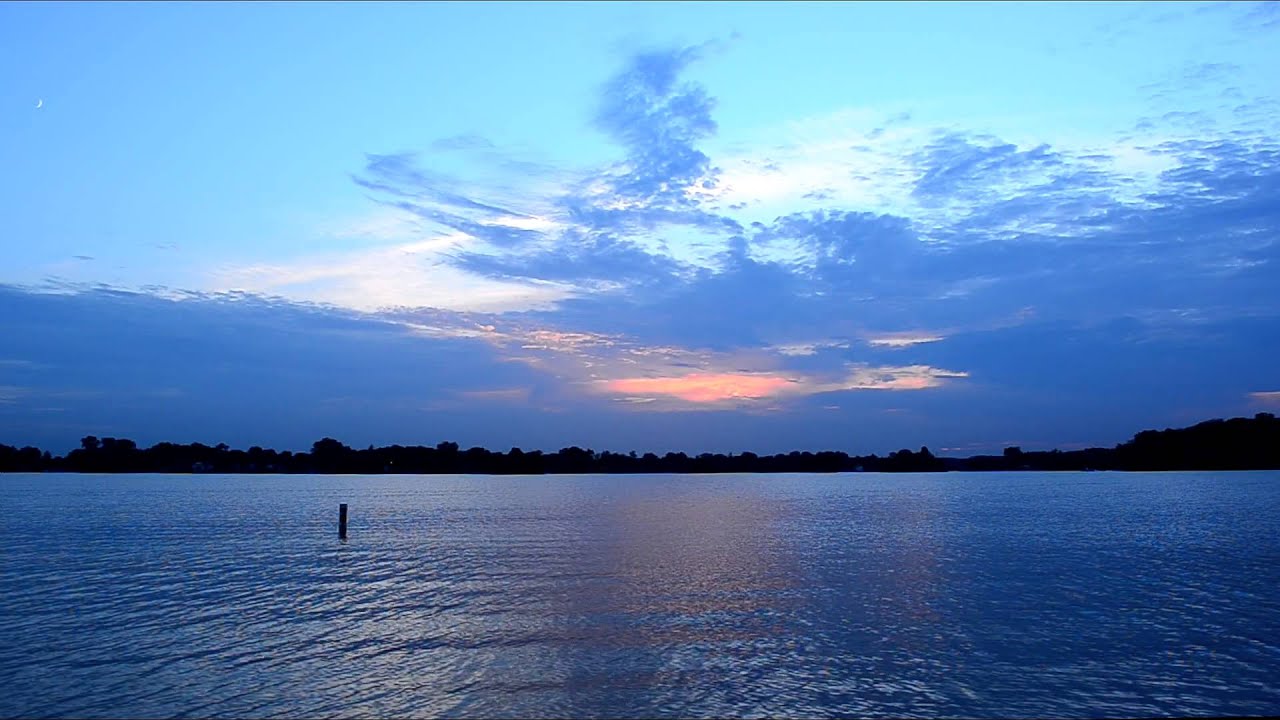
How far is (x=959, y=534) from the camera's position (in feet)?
184

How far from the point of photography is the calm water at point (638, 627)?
655 inches

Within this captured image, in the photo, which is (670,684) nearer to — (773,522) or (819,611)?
(819,611)

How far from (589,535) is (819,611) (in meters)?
29.0

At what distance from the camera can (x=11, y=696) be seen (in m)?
16.4

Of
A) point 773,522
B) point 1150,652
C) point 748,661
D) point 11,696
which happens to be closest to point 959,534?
point 773,522

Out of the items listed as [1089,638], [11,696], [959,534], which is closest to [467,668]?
[11,696]

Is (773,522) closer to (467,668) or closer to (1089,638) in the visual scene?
(1089,638)

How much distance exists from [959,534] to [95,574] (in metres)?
46.2

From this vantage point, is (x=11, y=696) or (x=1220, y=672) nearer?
(x=11, y=696)

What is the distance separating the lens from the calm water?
16625 mm

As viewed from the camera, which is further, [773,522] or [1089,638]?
[773,522]

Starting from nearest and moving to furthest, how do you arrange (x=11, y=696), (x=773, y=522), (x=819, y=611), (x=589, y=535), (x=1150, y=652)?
(x=11, y=696) → (x=1150, y=652) → (x=819, y=611) → (x=589, y=535) → (x=773, y=522)

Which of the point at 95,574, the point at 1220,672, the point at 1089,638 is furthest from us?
the point at 95,574

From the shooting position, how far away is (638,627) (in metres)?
23.6
